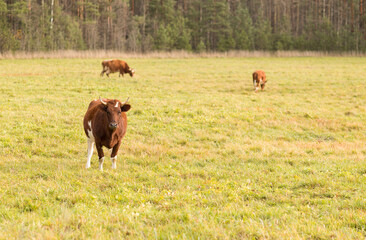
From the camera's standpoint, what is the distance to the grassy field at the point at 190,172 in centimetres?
493

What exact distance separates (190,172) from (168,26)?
62.3 metres

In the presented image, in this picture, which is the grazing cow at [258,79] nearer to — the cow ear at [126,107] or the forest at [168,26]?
the cow ear at [126,107]

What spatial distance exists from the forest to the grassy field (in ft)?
131

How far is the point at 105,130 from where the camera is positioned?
25.6 ft

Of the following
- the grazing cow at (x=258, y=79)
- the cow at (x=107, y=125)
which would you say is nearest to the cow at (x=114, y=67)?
the grazing cow at (x=258, y=79)

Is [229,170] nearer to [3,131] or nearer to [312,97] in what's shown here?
[3,131]

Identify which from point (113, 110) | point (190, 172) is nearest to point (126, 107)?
point (113, 110)

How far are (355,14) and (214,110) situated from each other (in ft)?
233

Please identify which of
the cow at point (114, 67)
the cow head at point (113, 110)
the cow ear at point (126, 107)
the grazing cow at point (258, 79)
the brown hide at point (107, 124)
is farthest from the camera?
the cow at point (114, 67)

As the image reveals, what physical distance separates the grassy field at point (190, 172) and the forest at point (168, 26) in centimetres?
3990

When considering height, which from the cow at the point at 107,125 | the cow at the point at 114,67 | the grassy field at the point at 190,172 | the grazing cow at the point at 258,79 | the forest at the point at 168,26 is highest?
the forest at the point at 168,26

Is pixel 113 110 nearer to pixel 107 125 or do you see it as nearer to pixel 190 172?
pixel 107 125

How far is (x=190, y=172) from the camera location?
25.6 ft

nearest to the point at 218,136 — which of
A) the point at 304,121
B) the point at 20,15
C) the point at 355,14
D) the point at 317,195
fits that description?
the point at 304,121
